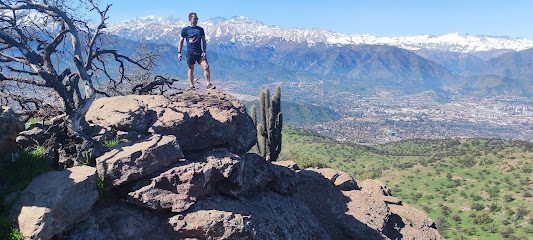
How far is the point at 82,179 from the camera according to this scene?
230 inches

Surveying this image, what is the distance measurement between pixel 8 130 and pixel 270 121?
1321cm

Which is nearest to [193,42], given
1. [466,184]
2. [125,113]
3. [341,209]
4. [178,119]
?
[178,119]

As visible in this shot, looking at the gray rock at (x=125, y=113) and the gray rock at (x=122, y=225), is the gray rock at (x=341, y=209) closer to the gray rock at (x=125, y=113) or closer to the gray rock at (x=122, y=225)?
the gray rock at (x=122, y=225)

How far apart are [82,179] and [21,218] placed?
3.44 ft

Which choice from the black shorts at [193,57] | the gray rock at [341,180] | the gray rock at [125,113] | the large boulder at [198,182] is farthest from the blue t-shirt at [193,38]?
the gray rock at [341,180]

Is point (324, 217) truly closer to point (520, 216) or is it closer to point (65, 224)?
point (65, 224)

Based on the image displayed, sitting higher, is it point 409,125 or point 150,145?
point 150,145

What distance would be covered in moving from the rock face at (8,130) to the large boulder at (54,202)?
125cm

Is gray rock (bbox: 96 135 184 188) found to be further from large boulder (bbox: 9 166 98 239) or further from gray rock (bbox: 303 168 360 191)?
gray rock (bbox: 303 168 360 191)

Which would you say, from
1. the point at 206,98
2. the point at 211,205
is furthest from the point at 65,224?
the point at 206,98

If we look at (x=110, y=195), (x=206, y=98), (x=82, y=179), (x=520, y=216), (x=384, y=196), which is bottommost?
(x=520, y=216)

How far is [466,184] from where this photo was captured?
1372 inches

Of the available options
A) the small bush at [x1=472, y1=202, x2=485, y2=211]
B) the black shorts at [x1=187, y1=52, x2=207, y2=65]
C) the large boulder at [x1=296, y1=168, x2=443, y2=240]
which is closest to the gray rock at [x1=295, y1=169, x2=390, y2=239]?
the large boulder at [x1=296, y1=168, x2=443, y2=240]

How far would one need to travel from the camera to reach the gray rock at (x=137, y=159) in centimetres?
663
